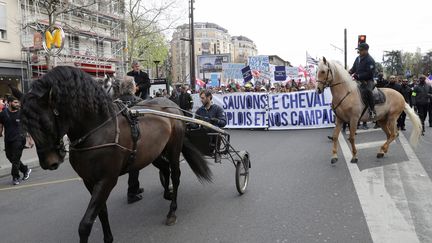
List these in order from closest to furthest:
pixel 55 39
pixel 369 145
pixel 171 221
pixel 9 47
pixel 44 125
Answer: pixel 44 125 < pixel 171 221 < pixel 369 145 < pixel 55 39 < pixel 9 47

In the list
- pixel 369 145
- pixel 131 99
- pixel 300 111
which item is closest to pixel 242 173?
pixel 131 99

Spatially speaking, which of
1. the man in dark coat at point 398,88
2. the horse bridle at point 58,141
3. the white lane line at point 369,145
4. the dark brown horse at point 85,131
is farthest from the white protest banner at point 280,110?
the horse bridle at point 58,141

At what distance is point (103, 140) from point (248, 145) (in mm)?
8500

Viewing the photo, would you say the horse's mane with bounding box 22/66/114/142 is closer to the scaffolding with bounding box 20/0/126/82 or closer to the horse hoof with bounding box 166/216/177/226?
the horse hoof with bounding box 166/216/177/226

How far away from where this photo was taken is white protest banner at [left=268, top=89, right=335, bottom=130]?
16.5m

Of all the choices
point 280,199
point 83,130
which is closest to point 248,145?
point 280,199

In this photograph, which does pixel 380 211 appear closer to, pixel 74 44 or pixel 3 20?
pixel 3 20

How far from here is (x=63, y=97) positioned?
3.57 meters

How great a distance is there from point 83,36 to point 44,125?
33.9 meters

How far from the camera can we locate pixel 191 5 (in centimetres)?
2811

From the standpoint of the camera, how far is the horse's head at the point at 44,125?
340cm

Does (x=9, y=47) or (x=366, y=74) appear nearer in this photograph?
(x=366, y=74)

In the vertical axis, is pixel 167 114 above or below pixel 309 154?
above

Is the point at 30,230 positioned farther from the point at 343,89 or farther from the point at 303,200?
the point at 343,89
